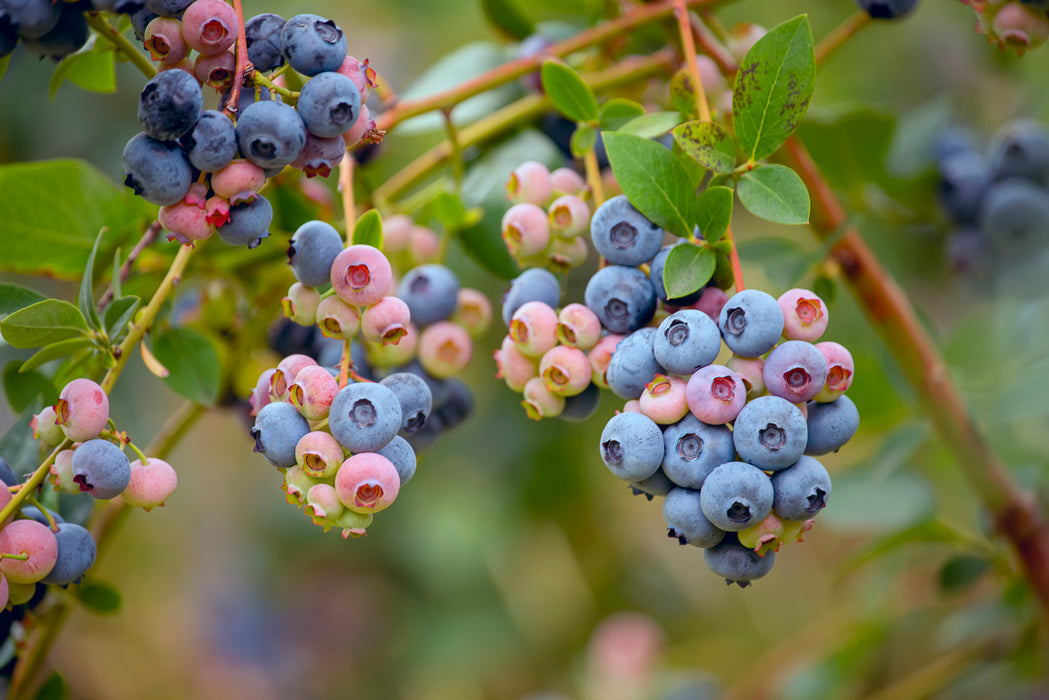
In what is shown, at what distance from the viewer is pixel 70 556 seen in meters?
0.56

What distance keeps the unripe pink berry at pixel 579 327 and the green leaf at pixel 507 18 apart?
1.70 feet

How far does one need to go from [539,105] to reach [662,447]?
467 mm

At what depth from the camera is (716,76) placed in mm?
895

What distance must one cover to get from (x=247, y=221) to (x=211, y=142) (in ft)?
0.18

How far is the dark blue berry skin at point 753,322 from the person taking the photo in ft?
1.61

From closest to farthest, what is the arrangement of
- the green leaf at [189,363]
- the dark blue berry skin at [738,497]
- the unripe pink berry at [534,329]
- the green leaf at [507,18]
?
the dark blue berry skin at [738,497], the unripe pink berry at [534,329], the green leaf at [189,363], the green leaf at [507,18]

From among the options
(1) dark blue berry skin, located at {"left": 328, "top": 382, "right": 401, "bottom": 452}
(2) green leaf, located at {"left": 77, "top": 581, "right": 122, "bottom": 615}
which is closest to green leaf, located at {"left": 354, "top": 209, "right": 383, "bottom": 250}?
(1) dark blue berry skin, located at {"left": 328, "top": 382, "right": 401, "bottom": 452}

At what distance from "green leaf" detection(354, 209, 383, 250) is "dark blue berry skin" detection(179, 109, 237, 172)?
0.10m

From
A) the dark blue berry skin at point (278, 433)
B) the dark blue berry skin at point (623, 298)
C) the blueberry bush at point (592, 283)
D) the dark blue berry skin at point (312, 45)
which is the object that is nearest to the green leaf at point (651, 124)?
the blueberry bush at point (592, 283)

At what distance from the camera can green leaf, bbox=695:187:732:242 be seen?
1.76ft

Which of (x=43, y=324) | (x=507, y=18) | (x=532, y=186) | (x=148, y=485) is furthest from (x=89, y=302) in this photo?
(x=507, y=18)

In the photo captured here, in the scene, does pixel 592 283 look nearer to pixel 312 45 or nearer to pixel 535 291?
pixel 535 291

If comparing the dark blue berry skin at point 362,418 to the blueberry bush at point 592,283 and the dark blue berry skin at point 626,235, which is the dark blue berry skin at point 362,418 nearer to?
the blueberry bush at point 592,283

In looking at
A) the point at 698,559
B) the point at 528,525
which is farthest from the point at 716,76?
the point at 698,559
